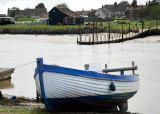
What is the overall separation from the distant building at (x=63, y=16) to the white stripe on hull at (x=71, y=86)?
11175 centimetres

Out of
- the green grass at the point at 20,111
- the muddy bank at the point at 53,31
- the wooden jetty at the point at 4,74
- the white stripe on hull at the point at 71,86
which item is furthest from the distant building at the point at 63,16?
the green grass at the point at 20,111

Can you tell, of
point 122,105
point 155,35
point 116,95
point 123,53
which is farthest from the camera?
point 155,35

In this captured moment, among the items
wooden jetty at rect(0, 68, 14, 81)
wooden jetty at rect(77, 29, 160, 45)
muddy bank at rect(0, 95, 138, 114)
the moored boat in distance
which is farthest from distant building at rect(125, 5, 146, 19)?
the moored boat in distance

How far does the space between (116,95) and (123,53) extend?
50.9 meters

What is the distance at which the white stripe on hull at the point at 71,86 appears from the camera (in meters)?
21.1

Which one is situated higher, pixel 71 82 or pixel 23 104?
pixel 71 82

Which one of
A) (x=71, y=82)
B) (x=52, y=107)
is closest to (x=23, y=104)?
(x=52, y=107)

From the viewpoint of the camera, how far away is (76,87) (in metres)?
21.5

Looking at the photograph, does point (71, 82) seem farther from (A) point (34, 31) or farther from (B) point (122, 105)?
(A) point (34, 31)

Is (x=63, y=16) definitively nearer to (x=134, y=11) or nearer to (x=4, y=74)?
(x=134, y=11)

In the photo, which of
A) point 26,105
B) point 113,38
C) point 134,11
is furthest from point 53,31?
point 26,105

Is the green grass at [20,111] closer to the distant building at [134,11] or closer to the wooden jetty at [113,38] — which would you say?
the wooden jetty at [113,38]

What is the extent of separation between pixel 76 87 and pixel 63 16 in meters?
114

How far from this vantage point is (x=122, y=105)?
25.0 meters
